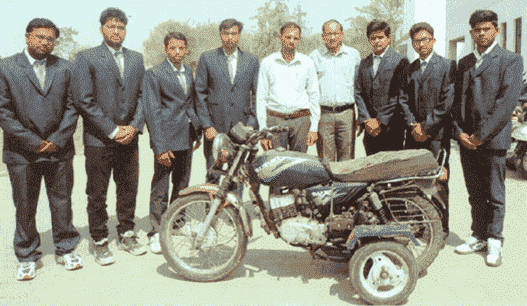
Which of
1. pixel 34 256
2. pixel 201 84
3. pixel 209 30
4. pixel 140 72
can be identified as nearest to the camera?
pixel 34 256

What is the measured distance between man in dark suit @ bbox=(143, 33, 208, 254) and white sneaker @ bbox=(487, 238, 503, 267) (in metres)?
3.01

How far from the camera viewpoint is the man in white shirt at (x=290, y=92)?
5422 mm

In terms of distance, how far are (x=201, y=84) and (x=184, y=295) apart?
2266 mm

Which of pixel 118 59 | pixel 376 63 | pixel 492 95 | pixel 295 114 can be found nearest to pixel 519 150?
pixel 376 63

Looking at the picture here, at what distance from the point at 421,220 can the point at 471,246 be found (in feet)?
3.17

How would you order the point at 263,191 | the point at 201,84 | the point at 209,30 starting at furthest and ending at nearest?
1. the point at 209,30
2. the point at 263,191
3. the point at 201,84

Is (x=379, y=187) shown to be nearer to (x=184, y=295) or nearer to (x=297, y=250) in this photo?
(x=297, y=250)

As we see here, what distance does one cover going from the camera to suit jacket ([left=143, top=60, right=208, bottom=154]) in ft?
16.1

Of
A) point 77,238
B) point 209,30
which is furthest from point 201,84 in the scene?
point 209,30

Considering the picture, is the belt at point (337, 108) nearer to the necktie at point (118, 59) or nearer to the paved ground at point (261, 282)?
the paved ground at point (261, 282)

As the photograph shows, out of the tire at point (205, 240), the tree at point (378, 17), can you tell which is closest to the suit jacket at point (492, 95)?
the tire at point (205, 240)

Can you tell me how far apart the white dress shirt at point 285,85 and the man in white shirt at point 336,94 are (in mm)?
210

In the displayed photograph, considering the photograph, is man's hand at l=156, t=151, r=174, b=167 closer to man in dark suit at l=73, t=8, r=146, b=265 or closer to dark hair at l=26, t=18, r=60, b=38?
man in dark suit at l=73, t=8, r=146, b=265

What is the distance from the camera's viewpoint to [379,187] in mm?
4016
